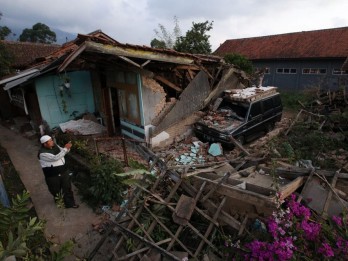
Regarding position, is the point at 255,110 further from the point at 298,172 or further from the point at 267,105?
the point at 298,172

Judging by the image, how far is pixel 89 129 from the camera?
31.7 ft

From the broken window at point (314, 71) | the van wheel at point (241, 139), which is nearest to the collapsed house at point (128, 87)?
the van wheel at point (241, 139)

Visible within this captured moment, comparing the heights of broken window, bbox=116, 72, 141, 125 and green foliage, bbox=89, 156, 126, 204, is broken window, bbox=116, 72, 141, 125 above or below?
above

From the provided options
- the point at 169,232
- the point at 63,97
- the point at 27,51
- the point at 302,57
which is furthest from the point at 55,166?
the point at 302,57

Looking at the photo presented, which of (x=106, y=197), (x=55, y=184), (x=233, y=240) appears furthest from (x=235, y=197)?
(x=55, y=184)

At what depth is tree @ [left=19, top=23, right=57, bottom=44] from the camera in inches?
1766

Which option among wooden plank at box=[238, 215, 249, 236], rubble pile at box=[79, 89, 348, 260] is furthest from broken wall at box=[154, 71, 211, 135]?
wooden plank at box=[238, 215, 249, 236]

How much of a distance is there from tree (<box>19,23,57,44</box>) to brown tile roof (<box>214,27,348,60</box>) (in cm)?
3866

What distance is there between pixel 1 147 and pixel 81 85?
423 centimetres

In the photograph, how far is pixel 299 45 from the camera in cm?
2011

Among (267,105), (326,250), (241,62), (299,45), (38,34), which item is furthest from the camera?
→ (38,34)

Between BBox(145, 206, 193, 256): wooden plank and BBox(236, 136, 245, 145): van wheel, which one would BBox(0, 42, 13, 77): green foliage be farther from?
BBox(145, 206, 193, 256): wooden plank

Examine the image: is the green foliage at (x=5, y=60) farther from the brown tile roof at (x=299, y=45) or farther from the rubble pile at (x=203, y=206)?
the brown tile roof at (x=299, y=45)

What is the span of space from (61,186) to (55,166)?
599 mm
